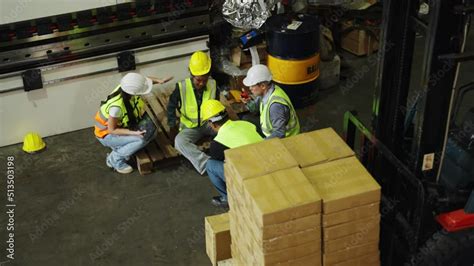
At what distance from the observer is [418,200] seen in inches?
190

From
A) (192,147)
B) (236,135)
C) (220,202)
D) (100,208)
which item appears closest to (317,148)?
(236,135)

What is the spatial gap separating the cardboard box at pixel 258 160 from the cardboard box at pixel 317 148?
3.8 inches

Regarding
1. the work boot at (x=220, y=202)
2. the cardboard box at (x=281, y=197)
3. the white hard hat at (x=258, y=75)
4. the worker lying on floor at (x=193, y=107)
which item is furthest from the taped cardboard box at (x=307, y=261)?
the worker lying on floor at (x=193, y=107)

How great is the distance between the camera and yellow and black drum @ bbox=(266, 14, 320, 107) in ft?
25.8

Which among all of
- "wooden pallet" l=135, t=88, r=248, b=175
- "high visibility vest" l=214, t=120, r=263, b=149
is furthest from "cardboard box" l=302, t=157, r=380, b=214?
"wooden pallet" l=135, t=88, r=248, b=175

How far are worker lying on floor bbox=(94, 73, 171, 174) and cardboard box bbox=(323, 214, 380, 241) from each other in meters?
2.99

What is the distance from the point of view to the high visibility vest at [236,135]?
20.3ft

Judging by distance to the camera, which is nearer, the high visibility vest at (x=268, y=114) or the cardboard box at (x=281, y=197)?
the cardboard box at (x=281, y=197)

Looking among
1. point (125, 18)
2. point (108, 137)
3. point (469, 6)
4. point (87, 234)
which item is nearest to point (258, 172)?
point (469, 6)

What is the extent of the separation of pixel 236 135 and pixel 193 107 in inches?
49.0

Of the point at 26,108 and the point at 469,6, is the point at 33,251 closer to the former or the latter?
the point at 26,108

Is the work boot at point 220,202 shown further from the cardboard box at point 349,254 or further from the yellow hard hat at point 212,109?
the cardboard box at point 349,254

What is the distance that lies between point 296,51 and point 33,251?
370 centimetres

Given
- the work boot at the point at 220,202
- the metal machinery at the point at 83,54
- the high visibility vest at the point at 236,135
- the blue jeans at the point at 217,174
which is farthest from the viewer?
the metal machinery at the point at 83,54
